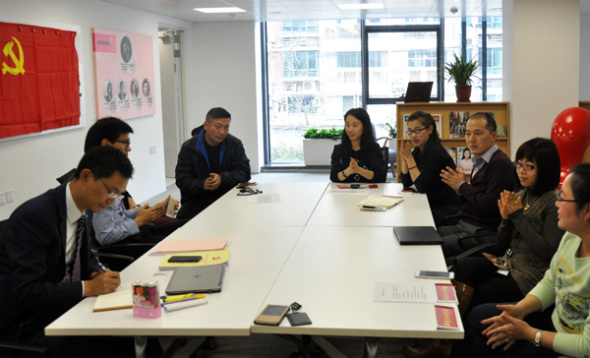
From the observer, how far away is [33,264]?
261 cm

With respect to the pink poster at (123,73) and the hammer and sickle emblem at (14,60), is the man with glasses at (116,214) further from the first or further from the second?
the pink poster at (123,73)

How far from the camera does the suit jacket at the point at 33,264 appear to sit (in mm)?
2592

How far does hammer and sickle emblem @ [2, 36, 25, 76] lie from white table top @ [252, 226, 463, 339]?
3383mm

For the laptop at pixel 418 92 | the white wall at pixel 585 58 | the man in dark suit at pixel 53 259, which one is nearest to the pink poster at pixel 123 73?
the laptop at pixel 418 92

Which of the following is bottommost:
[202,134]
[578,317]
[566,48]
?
[578,317]

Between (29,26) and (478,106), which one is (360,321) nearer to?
(29,26)

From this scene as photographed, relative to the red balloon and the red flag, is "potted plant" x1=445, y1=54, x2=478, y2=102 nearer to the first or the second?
the red balloon

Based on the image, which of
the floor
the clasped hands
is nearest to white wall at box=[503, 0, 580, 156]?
the floor

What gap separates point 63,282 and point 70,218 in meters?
0.28

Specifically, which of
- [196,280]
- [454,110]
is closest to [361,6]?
[454,110]

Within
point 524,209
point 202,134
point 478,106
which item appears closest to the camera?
point 524,209

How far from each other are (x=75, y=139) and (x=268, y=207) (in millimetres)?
3393

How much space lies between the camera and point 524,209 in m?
3.40

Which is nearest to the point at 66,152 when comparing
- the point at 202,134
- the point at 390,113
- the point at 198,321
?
the point at 202,134
